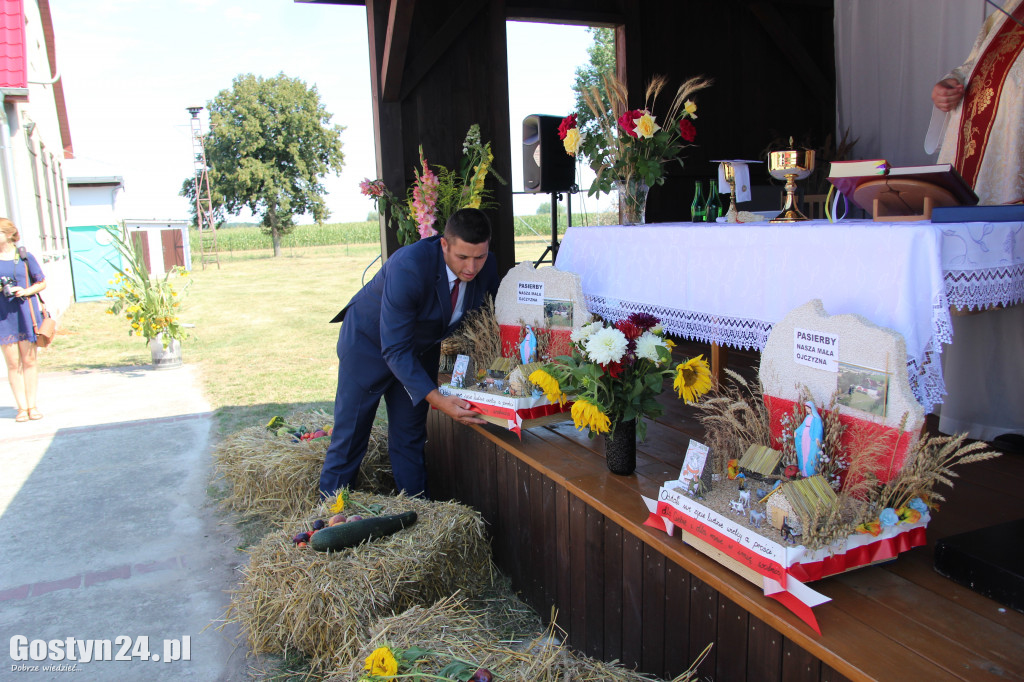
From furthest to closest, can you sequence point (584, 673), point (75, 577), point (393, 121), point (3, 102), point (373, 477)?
point (3, 102)
point (393, 121)
point (373, 477)
point (75, 577)
point (584, 673)

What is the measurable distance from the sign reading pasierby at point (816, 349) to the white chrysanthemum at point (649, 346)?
39cm

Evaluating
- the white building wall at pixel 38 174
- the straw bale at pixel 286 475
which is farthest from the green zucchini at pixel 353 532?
the white building wall at pixel 38 174

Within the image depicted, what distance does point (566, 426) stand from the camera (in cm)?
278

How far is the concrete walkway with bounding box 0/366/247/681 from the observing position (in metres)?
2.27

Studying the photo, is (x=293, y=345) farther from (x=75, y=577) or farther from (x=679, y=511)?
(x=679, y=511)

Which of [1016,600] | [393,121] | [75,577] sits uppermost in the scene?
[393,121]

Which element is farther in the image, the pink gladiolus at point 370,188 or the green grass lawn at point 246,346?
the green grass lawn at point 246,346

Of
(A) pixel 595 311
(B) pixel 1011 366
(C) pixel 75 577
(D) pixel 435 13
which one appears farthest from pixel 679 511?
(D) pixel 435 13

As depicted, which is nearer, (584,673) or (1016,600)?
(1016,600)

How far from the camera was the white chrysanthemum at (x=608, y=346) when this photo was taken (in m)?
1.96

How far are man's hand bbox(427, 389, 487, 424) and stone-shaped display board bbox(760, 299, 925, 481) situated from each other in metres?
1.13

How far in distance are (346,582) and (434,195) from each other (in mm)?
2691

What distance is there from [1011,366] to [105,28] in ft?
192

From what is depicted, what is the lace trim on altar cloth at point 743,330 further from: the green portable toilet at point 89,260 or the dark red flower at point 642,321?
the green portable toilet at point 89,260
